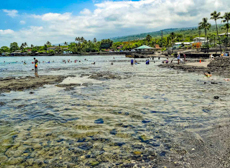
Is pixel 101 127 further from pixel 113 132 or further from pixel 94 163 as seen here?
pixel 94 163

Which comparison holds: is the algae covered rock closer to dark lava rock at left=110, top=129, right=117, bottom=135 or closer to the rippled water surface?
the rippled water surface

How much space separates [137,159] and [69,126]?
4.18 m

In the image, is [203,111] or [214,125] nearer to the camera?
[214,125]

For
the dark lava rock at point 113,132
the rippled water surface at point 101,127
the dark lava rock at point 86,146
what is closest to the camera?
the rippled water surface at point 101,127

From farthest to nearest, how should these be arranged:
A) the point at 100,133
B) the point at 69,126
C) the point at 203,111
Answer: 1. the point at 203,111
2. the point at 69,126
3. the point at 100,133

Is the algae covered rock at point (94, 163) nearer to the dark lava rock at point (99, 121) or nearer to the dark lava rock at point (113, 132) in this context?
the dark lava rock at point (113, 132)

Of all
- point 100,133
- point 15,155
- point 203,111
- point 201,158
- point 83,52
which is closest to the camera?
point 201,158

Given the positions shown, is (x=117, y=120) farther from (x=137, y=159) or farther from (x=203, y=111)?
(x=203, y=111)

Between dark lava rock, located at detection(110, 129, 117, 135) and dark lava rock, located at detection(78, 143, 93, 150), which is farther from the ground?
dark lava rock, located at detection(110, 129, 117, 135)

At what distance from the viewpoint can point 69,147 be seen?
6500 mm

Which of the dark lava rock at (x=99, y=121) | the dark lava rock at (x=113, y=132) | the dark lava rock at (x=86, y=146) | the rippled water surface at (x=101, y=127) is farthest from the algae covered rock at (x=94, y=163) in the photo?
the dark lava rock at (x=99, y=121)

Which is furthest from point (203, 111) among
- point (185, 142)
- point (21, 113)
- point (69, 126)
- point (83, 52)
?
point (83, 52)

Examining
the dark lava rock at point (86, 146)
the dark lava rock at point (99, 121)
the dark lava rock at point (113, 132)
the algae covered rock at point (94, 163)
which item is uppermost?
the dark lava rock at point (99, 121)

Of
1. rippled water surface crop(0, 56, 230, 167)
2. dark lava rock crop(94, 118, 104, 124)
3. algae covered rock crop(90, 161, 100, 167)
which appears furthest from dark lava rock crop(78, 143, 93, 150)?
dark lava rock crop(94, 118, 104, 124)
